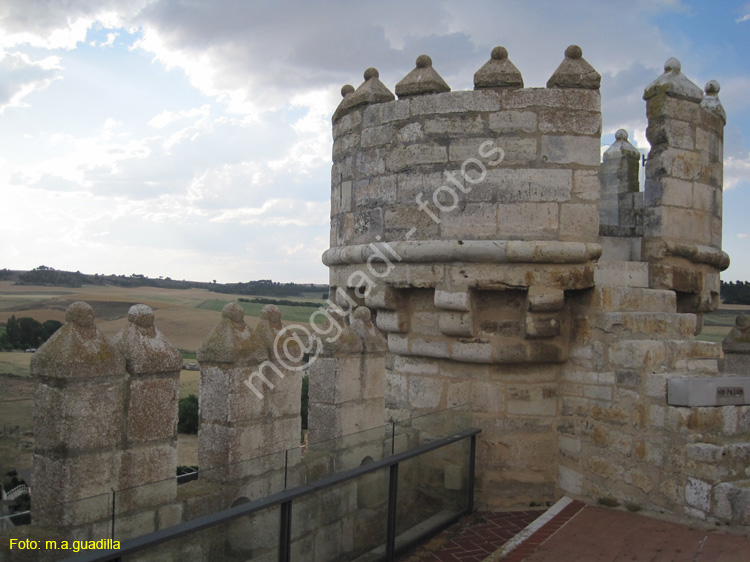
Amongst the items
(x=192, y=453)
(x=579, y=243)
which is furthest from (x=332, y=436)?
(x=192, y=453)

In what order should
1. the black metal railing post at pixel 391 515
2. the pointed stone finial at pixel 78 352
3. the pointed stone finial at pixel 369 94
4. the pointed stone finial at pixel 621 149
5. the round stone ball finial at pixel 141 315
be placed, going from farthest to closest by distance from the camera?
1. the pointed stone finial at pixel 621 149
2. the pointed stone finial at pixel 369 94
3. the black metal railing post at pixel 391 515
4. the round stone ball finial at pixel 141 315
5. the pointed stone finial at pixel 78 352

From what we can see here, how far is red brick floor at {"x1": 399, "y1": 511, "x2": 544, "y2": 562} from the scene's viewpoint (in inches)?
204

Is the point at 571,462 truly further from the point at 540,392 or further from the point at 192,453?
the point at 192,453

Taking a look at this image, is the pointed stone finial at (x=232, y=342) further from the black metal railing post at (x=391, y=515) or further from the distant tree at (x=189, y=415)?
the distant tree at (x=189, y=415)

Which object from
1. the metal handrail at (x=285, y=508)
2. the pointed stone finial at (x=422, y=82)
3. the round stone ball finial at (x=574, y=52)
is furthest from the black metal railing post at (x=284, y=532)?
the round stone ball finial at (x=574, y=52)

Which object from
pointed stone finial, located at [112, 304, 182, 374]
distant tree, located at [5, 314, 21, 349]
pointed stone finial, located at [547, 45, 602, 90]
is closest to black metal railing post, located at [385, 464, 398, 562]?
pointed stone finial, located at [112, 304, 182, 374]

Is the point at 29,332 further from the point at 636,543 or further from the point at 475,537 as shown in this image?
the point at 636,543

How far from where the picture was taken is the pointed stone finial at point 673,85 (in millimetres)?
6508

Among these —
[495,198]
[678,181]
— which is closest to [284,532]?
[495,198]

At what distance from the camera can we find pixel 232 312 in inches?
172

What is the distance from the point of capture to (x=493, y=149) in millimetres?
6031

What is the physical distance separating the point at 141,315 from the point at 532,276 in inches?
→ 135

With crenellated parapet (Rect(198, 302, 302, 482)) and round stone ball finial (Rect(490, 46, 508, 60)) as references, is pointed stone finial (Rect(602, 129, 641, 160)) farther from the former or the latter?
crenellated parapet (Rect(198, 302, 302, 482))

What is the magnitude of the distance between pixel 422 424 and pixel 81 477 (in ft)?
10.1
